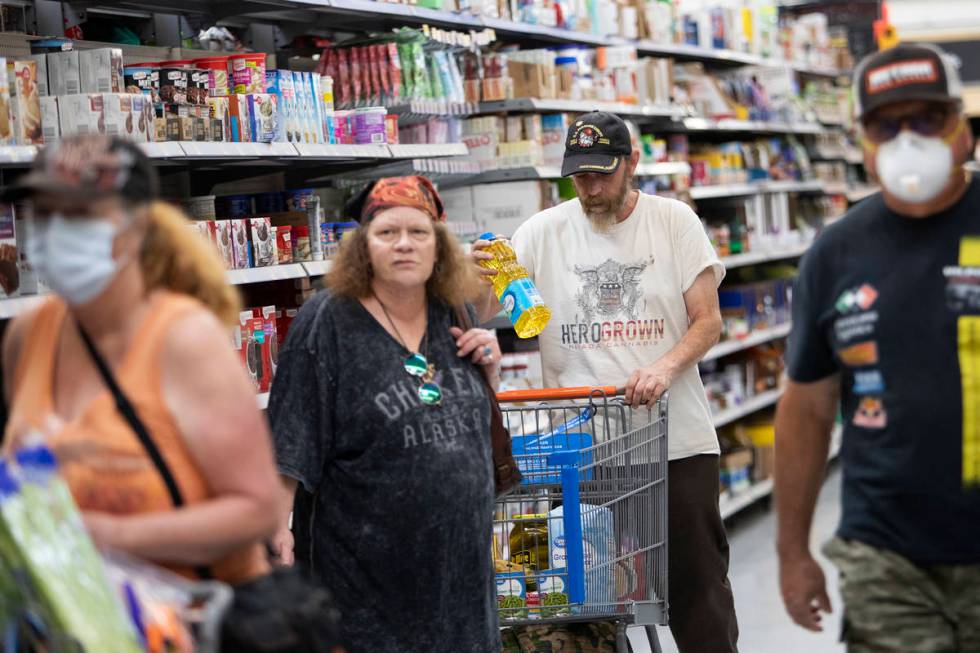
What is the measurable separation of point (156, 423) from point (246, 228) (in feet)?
8.30

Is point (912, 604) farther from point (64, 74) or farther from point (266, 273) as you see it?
point (64, 74)

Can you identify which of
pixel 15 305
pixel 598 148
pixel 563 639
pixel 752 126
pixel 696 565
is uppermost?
pixel 752 126

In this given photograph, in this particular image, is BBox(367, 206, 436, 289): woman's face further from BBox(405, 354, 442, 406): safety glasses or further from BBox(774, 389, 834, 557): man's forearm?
BBox(774, 389, 834, 557): man's forearm

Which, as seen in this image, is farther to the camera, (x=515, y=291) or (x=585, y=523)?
(x=515, y=291)

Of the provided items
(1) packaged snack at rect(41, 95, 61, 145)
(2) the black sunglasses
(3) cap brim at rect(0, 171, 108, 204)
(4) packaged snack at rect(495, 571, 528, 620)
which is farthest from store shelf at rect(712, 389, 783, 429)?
(3) cap brim at rect(0, 171, 108, 204)

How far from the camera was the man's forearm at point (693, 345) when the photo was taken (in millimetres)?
4207

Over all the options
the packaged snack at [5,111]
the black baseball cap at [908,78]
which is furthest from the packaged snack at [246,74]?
the black baseball cap at [908,78]

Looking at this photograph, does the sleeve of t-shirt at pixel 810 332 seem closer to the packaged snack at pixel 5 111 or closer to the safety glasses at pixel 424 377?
the safety glasses at pixel 424 377

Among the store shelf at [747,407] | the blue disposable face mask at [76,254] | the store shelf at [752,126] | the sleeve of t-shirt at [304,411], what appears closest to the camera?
the blue disposable face mask at [76,254]

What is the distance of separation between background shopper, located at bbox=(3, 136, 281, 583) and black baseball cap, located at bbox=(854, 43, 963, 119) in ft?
3.94

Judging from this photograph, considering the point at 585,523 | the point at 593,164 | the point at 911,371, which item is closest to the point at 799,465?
the point at 911,371

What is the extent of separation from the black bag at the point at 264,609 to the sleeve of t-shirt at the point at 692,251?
94.5 inches

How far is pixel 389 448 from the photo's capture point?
3127 mm

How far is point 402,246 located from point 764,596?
4.05 m
